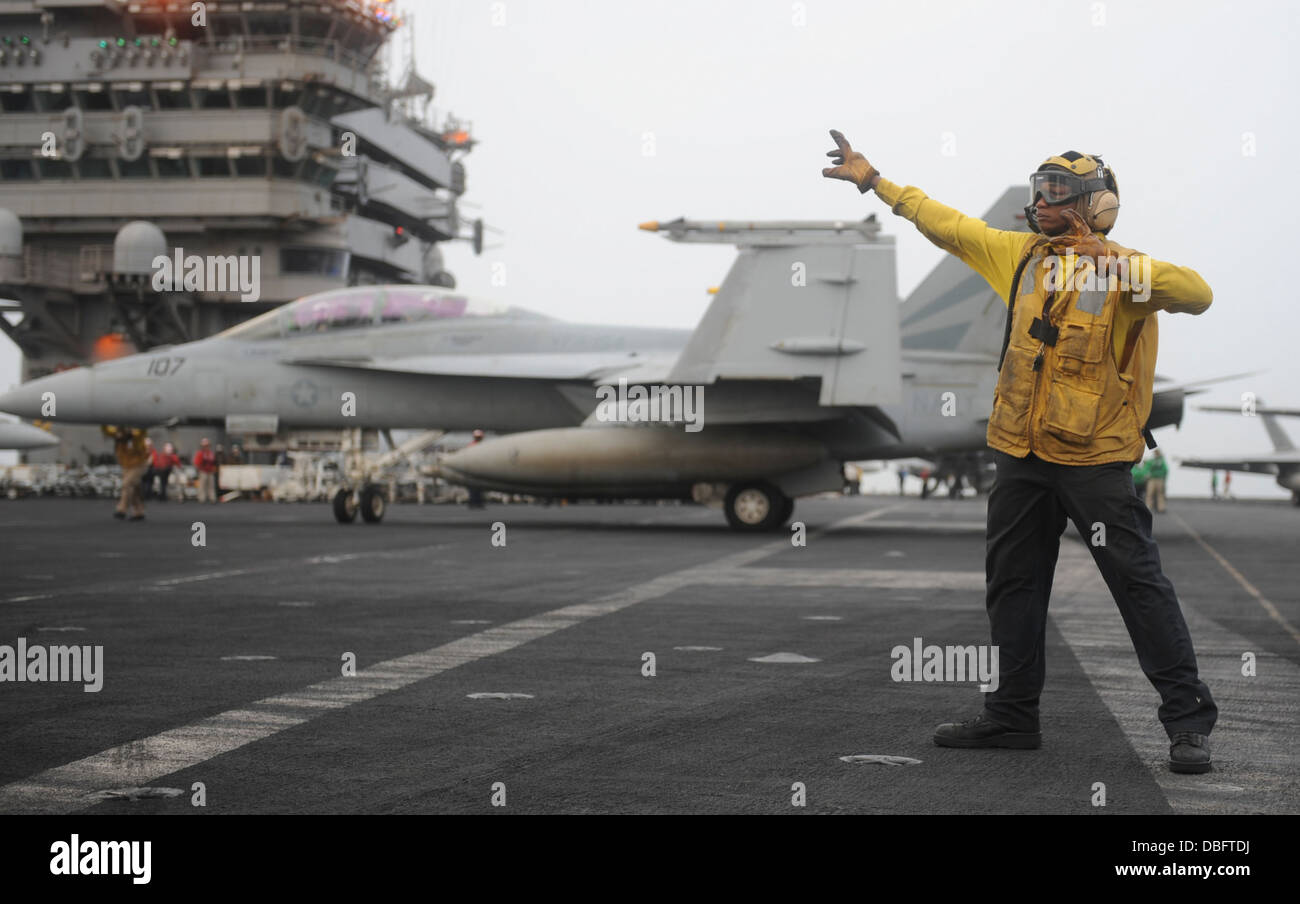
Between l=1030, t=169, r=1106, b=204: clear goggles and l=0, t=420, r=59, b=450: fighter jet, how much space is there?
110ft

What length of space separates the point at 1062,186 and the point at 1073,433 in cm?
95

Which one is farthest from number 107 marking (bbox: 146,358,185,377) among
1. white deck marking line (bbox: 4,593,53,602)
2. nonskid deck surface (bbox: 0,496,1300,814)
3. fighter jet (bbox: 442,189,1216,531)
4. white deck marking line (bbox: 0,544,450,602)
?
white deck marking line (bbox: 4,593,53,602)

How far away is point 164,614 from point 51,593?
1977 mm

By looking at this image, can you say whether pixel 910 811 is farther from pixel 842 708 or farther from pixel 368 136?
pixel 368 136

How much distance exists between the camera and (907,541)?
18.9 meters

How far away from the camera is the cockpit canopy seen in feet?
70.1

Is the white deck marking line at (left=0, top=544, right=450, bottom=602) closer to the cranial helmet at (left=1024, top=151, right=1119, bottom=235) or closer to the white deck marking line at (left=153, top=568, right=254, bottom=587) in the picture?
the white deck marking line at (left=153, top=568, right=254, bottom=587)

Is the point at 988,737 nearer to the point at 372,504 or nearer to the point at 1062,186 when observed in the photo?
the point at 1062,186

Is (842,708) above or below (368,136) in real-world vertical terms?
below

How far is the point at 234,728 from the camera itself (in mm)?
5008

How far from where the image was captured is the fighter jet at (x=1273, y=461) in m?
47.7
